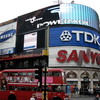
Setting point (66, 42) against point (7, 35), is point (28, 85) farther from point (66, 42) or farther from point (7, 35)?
point (7, 35)

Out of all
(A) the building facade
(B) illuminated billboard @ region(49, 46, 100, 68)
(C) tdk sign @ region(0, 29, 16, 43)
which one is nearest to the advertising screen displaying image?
(A) the building facade

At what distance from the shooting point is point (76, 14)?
60.3 meters

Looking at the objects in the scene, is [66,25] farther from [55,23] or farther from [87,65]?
[87,65]

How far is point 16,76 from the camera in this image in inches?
1156

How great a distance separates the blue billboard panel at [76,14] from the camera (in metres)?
59.4

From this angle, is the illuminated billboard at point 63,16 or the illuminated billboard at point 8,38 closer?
the illuminated billboard at point 63,16

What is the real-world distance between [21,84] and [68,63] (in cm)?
2996

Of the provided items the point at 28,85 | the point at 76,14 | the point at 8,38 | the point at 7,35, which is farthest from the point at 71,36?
the point at 28,85

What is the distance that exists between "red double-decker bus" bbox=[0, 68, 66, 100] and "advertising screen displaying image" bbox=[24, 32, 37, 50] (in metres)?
31.7

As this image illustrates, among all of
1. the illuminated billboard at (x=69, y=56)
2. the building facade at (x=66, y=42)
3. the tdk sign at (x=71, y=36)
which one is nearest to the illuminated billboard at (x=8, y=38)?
the building facade at (x=66, y=42)

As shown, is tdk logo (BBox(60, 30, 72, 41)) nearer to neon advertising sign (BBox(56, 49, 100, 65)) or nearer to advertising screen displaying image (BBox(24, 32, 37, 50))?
neon advertising sign (BBox(56, 49, 100, 65))

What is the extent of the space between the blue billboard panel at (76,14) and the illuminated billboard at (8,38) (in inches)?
643

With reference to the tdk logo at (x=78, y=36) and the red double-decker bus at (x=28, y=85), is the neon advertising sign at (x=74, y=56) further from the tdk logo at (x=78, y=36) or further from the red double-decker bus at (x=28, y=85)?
the red double-decker bus at (x=28, y=85)

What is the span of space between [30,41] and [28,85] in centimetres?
3481
